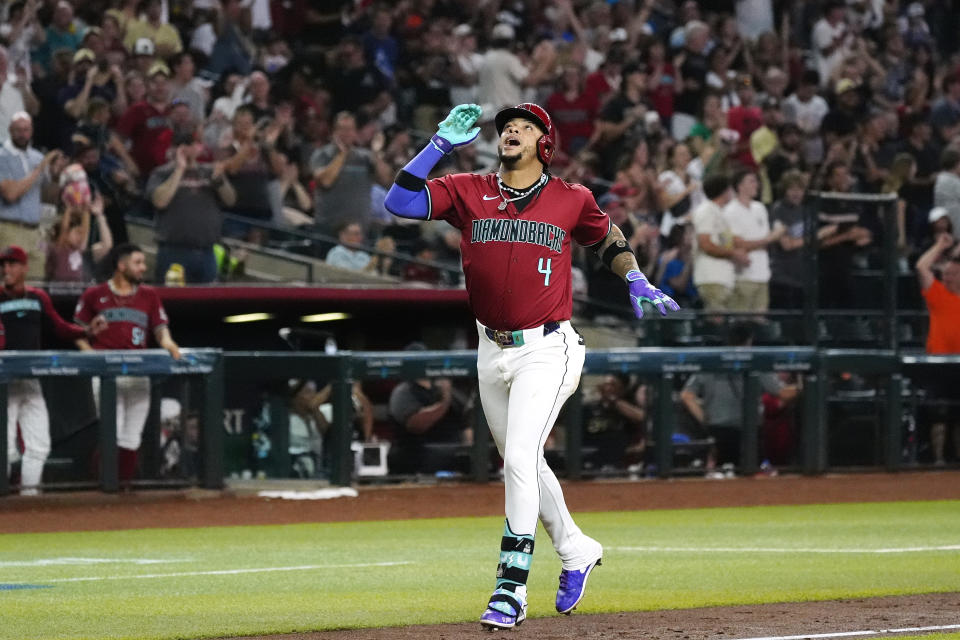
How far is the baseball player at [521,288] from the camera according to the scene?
21.6ft

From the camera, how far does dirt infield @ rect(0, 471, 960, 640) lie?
6.40m

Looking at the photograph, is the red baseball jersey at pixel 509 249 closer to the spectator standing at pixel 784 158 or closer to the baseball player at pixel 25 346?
the baseball player at pixel 25 346

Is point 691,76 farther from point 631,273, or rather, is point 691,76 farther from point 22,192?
point 631,273

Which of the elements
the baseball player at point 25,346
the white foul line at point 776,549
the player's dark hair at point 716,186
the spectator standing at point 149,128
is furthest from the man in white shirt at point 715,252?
the white foul line at point 776,549

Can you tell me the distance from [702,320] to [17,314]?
6318mm

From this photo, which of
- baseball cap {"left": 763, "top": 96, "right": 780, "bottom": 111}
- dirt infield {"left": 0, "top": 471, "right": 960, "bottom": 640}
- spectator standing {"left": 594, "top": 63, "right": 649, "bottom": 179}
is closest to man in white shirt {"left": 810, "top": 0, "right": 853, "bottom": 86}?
baseball cap {"left": 763, "top": 96, "right": 780, "bottom": 111}

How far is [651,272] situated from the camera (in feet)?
54.2

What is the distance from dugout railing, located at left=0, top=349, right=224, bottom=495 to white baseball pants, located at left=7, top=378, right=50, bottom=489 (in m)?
0.06

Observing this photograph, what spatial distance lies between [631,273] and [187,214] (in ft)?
27.2

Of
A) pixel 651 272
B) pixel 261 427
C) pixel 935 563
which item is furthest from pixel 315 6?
pixel 935 563

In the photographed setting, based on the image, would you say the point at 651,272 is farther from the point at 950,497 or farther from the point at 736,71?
the point at 736,71

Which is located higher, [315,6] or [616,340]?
[315,6]

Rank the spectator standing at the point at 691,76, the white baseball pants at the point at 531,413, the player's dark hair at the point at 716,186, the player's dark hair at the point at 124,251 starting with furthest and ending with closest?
the spectator standing at the point at 691,76 → the player's dark hair at the point at 716,186 → the player's dark hair at the point at 124,251 → the white baseball pants at the point at 531,413

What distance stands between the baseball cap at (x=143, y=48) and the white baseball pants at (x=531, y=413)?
10.4 metres
